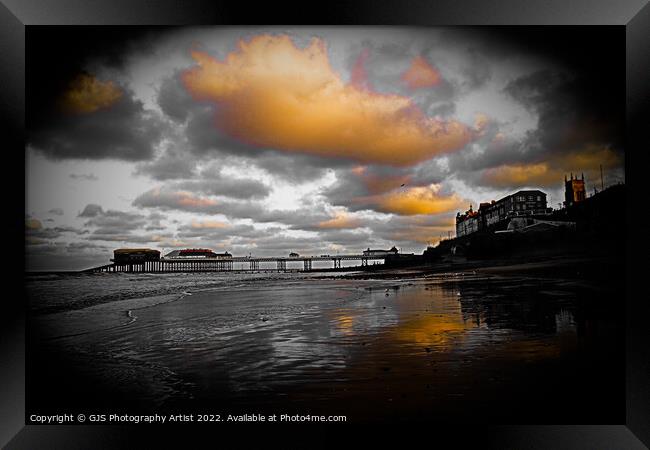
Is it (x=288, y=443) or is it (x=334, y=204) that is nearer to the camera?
(x=288, y=443)

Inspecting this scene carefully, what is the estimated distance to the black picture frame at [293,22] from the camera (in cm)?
420

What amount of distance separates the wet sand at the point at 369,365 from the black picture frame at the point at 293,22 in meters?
0.21

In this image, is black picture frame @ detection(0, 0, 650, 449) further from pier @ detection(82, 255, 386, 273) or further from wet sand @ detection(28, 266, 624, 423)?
pier @ detection(82, 255, 386, 273)

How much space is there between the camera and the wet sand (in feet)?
12.1

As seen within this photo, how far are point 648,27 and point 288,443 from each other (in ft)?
17.1

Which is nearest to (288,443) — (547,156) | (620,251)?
(620,251)

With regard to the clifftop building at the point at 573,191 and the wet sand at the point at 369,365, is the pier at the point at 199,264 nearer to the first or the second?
the wet sand at the point at 369,365

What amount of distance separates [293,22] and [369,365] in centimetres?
346

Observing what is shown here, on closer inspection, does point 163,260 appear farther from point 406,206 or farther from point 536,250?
point 536,250

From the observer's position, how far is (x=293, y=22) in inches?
175

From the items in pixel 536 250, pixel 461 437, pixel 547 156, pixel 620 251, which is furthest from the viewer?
pixel 536 250

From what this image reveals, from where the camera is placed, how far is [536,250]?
728 cm

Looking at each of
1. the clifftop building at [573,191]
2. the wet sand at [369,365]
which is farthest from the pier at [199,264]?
the clifftop building at [573,191]

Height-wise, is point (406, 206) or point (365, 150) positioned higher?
point (365, 150)
